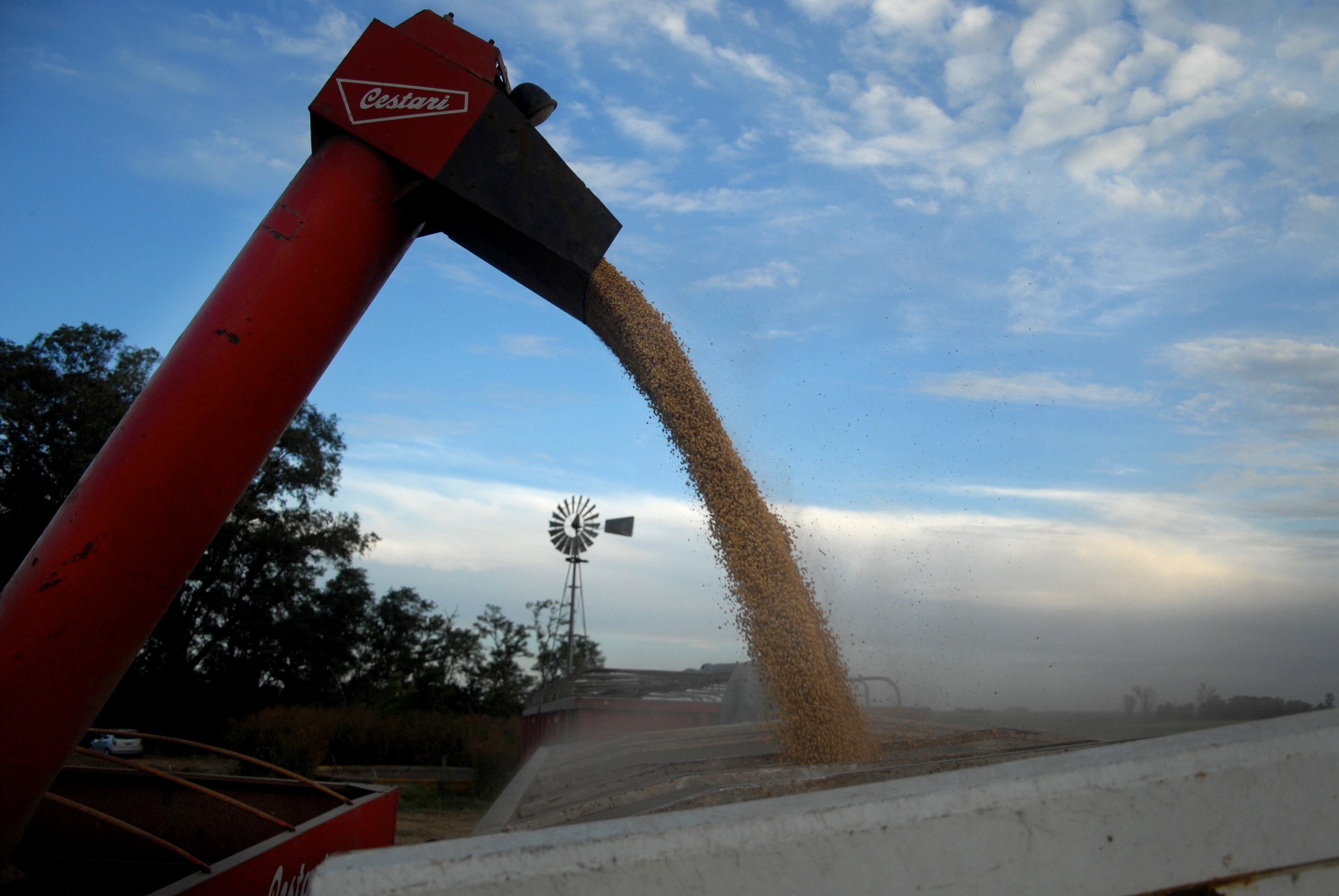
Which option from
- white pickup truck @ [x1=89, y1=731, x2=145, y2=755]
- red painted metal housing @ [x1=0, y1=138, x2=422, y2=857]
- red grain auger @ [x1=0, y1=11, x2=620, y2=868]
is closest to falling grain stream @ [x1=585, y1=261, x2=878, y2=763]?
red grain auger @ [x1=0, y1=11, x2=620, y2=868]

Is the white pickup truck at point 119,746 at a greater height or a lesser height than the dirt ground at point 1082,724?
lesser

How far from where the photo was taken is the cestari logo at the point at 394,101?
2.55 meters

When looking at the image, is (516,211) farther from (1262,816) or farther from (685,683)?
(685,683)

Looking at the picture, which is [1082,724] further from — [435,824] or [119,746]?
[119,746]

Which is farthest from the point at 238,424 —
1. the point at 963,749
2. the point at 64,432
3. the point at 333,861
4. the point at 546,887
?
the point at 64,432

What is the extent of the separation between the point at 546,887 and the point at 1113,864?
86 centimetres

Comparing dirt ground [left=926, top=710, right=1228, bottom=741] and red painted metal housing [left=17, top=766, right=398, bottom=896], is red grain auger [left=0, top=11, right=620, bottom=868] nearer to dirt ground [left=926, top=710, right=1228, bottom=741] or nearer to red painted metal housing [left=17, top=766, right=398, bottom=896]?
red painted metal housing [left=17, top=766, right=398, bottom=896]

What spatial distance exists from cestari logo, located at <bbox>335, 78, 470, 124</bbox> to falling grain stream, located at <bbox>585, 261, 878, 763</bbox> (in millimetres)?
896

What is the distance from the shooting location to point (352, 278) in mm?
2410

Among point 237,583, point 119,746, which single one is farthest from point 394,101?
point 237,583

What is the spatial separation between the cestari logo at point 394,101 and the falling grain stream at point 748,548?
896 mm

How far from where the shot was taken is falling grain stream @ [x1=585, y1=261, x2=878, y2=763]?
3451mm

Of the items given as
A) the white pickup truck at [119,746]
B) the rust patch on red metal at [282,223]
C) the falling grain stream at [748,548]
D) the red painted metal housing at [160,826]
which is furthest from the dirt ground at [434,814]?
the rust patch on red metal at [282,223]

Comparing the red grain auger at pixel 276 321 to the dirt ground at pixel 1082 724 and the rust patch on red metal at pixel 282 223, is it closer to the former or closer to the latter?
the rust patch on red metal at pixel 282 223
